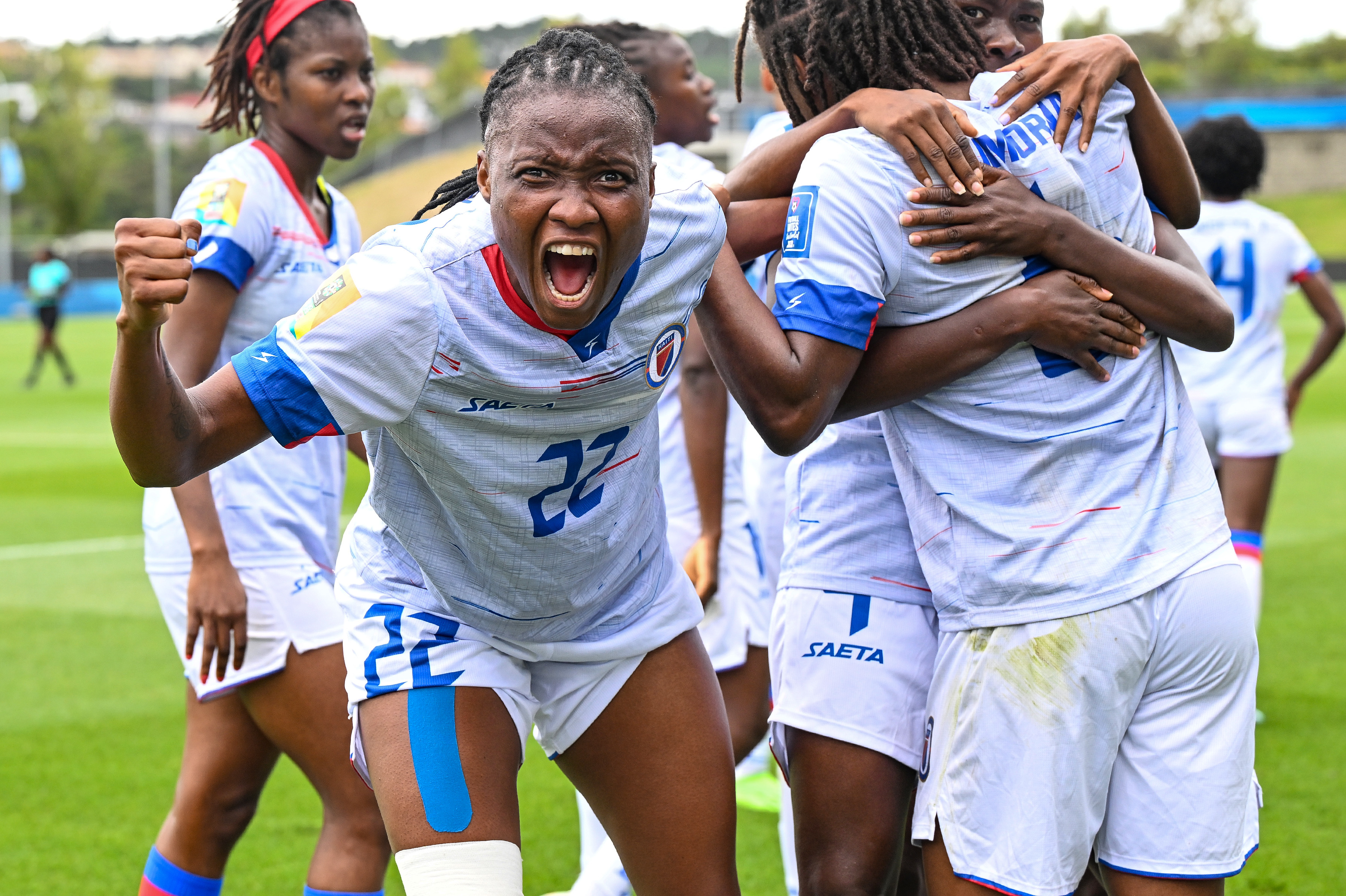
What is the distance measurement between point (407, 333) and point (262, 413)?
28 centimetres

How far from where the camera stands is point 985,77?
289cm

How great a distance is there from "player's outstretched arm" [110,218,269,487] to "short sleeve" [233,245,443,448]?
6 centimetres

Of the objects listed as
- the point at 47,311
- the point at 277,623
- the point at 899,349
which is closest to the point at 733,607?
the point at 277,623

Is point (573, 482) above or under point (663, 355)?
under

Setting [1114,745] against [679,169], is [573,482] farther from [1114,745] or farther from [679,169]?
[679,169]

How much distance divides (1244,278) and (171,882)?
617 centimetres

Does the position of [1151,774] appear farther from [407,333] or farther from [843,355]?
[407,333]

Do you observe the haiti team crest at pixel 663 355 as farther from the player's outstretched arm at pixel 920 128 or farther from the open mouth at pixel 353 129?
the open mouth at pixel 353 129

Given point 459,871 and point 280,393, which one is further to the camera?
point 459,871

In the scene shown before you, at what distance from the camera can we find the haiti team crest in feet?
9.29

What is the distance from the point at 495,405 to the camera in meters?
2.69

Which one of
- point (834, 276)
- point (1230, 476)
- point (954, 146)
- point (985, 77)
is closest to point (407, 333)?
point (834, 276)

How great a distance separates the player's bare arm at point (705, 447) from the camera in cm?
477

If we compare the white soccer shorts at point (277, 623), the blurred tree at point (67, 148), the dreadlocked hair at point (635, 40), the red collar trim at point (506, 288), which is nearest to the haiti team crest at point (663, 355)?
the red collar trim at point (506, 288)
